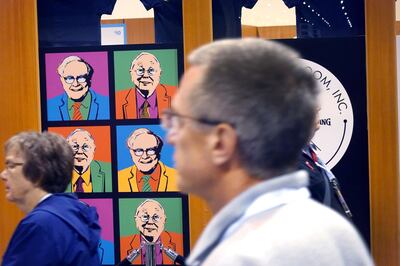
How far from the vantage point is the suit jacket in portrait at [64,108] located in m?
4.39

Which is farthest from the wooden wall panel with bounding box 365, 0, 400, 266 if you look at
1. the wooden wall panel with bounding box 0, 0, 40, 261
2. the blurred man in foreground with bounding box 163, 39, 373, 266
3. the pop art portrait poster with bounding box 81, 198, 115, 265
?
the blurred man in foreground with bounding box 163, 39, 373, 266

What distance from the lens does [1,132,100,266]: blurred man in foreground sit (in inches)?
99.4

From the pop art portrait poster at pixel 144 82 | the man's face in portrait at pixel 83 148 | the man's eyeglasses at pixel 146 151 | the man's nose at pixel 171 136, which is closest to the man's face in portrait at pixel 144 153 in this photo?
the man's eyeglasses at pixel 146 151

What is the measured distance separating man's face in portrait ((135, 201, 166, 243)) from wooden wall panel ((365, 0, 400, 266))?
1.26 meters

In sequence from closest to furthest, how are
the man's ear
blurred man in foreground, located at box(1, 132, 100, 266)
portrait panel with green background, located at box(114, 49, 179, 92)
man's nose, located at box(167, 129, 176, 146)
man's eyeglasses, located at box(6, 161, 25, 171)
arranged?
the man's ear → man's nose, located at box(167, 129, 176, 146) → blurred man in foreground, located at box(1, 132, 100, 266) → man's eyeglasses, located at box(6, 161, 25, 171) → portrait panel with green background, located at box(114, 49, 179, 92)

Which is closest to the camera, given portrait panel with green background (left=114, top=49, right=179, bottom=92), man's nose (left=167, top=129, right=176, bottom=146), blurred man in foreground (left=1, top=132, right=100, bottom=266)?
man's nose (left=167, top=129, right=176, bottom=146)

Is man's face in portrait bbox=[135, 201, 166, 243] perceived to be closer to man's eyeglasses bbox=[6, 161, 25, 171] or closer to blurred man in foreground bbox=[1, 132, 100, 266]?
blurred man in foreground bbox=[1, 132, 100, 266]

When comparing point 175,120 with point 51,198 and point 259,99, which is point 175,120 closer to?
point 259,99

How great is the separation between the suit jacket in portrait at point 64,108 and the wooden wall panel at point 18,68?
9cm

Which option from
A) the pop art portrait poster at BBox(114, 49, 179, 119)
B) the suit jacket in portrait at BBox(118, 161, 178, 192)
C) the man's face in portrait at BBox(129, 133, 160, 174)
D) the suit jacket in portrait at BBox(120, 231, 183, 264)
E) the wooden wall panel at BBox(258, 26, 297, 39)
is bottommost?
the suit jacket in portrait at BBox(120, 231, 183, 264)

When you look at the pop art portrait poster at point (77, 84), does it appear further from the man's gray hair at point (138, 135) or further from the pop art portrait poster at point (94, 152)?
the man's gray hair at point (138, 135)

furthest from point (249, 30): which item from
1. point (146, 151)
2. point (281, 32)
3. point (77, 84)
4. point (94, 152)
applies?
point (94, 152)

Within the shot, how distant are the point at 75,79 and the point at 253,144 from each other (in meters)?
3.31

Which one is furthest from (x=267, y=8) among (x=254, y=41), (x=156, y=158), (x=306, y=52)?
(x=254, y=41)
